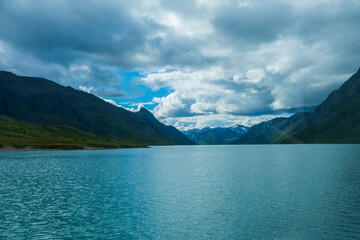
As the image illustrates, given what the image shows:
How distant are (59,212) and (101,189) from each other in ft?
64.7

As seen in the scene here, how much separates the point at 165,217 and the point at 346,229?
80.6 feet

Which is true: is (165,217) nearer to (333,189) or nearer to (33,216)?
(33,216)

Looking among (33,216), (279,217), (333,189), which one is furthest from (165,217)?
(333,189)

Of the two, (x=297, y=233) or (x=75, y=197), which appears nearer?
(x=297, y=233)

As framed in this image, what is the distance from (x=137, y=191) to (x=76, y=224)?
2350cm

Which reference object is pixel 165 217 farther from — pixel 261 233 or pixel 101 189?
pixel 101 189

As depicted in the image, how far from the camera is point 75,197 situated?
53.0 metres

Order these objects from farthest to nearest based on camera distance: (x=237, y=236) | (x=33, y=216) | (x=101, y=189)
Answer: (x=101, y=189) → (x=33, y=216) → (x=237, y=236)

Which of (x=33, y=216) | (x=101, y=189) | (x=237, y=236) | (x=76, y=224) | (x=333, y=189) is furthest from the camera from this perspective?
(x=101, y=189)

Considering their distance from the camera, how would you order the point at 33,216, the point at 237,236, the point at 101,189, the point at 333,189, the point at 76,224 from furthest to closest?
the point at 101,189
the point at 333,189
the point at 33,216
the point at 76,224
the point at 237,236

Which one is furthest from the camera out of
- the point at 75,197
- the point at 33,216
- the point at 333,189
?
the point at 333,189

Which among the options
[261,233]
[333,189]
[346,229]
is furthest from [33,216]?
[333,189]

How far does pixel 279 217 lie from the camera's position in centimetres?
3888

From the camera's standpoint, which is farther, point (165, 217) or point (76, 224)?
point (165, 217)
